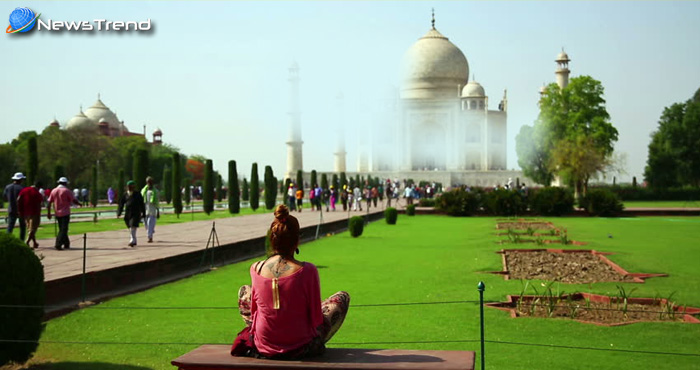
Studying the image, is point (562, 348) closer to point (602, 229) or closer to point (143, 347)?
point (143, 347)

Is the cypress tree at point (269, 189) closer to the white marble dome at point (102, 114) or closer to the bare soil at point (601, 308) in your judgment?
the bare soil at point (601, 308)

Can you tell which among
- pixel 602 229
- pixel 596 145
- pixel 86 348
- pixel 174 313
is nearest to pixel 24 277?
pixel 86 348

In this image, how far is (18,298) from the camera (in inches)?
177

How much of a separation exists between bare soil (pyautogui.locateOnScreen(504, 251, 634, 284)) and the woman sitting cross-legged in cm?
464

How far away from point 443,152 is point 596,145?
2418 centimetres

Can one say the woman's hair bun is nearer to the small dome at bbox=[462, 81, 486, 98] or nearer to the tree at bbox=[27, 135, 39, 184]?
the tree at bbox=[27, 135, 39, 184]

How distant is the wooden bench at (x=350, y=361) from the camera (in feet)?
11.2

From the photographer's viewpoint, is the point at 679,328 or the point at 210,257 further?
the point at 210,257

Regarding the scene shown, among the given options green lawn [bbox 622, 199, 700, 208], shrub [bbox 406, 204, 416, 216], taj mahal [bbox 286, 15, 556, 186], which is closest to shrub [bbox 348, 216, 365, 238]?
shrub [bbox 406, 204, 416, 216]

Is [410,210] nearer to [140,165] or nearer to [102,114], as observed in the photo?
[140,165]

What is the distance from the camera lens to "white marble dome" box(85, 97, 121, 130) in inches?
2579

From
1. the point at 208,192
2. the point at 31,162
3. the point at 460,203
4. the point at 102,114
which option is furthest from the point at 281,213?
the point at 102,114

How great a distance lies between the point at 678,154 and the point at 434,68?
66.1 feet

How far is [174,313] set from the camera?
637cm
